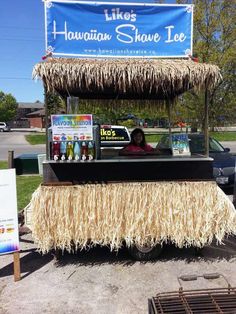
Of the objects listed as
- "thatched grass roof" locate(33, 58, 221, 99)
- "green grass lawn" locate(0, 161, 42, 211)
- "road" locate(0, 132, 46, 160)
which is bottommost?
"green grass lawn" locate(0, 161, 42, 211)

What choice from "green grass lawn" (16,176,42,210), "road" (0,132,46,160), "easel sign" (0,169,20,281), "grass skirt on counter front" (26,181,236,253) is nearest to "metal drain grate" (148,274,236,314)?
"grass skirt on counter front" (26,181,236,253)

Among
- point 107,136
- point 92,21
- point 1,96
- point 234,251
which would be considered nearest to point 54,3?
point 92,21

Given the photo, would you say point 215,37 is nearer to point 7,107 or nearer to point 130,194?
point 130,194

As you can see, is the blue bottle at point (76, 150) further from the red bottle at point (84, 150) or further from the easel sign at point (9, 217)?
the easel sign at point (9, 217)

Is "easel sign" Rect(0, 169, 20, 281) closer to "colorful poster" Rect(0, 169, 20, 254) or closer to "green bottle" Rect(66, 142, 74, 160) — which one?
"colorful poster" Rect(0, 169, 20, 254)

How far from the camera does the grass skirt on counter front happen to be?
4.39 metres

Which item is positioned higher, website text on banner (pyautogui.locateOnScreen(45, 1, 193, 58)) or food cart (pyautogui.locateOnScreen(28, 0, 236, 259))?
website text on banner (pyautogui.locateOnScreen(45, 1, 193, 58))

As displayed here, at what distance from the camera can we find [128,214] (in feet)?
14.7

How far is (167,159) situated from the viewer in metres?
4.53

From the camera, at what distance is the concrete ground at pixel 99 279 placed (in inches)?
145

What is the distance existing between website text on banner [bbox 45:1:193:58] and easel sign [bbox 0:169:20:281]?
1757mm

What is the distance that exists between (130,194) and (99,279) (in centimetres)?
110

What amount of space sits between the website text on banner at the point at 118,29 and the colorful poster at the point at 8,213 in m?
1.75

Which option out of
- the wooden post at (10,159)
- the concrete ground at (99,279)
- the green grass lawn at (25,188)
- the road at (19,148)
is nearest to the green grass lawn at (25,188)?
the green grass lawn at (25,188)
